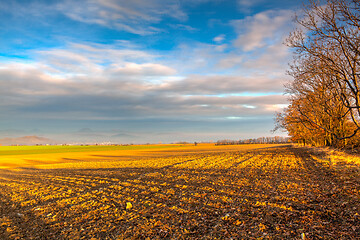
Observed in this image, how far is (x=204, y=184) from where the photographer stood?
705 inches

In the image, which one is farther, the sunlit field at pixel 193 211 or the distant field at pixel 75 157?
the distant field at pixel 75 157

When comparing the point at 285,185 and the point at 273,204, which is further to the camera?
the point at 285,185

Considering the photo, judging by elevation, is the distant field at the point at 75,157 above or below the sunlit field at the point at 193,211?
below

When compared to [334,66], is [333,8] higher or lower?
higher

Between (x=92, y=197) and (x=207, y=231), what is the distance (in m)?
9.38

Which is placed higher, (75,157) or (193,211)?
(193,211)

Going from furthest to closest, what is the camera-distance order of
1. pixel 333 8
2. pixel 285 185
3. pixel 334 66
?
1. pixel 334 66
2. pixel 333 8
3. pixel 285 185

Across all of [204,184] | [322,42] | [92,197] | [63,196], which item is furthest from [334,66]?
[63,196]

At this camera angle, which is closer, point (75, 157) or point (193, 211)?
point (193, 211)

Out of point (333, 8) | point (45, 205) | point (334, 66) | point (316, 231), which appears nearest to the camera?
point (316, 231)

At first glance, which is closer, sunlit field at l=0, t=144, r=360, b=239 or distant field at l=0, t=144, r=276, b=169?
sunlit field at l=0, t=144, r=360, b=239

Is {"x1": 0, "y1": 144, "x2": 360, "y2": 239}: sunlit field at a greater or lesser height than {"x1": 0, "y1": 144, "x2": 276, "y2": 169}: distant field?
greater

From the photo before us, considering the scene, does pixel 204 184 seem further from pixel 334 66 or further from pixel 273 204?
pixel 334 66

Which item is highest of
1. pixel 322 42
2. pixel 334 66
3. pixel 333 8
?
pixel 333 8
